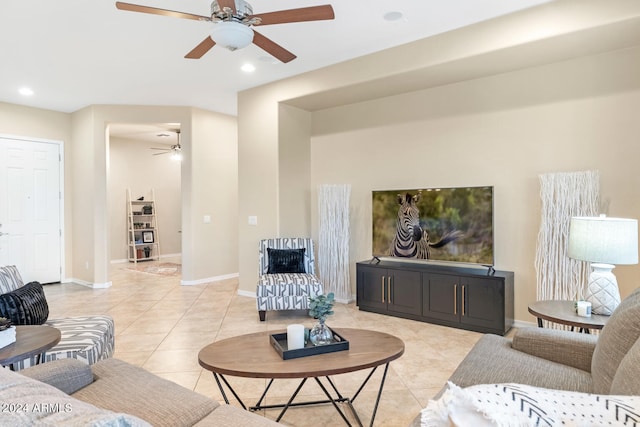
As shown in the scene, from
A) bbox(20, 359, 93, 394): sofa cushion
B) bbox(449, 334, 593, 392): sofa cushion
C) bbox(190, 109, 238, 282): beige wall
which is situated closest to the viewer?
bbox(20, 359, 93, 394): sofa cushion

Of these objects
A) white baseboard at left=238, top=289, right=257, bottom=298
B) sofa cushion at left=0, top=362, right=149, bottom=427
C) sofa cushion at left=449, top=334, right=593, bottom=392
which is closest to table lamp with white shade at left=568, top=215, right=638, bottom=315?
sofa cushion at left=449, top=334, right=593, bottom=392

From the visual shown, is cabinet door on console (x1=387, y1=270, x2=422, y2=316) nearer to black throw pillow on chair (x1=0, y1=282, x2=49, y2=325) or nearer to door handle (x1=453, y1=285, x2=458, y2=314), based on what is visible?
door handle (x1=453, y1=285, x2=458, y2=314)

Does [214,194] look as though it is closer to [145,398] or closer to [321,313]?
[321,313]

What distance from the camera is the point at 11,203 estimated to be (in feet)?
19.8

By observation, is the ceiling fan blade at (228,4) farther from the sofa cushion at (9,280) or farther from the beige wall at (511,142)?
the beige wall at (511,142)

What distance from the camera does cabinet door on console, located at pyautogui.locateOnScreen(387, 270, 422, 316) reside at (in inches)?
169

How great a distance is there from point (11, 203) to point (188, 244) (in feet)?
9.03

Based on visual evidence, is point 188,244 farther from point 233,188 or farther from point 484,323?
point 484,323

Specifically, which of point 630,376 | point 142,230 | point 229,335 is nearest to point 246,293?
point 229,335

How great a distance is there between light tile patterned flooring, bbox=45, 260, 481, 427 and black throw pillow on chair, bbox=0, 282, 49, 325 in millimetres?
878

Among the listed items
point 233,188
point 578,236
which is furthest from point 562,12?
point 233,188

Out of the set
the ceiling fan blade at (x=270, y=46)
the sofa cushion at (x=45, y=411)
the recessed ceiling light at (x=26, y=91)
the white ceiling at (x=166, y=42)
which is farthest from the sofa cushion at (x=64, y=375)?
the recessed ceiling light at (x=26, y=91)

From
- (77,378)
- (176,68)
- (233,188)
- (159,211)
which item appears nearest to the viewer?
(77,378)

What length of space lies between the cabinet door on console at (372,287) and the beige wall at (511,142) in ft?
1.95
